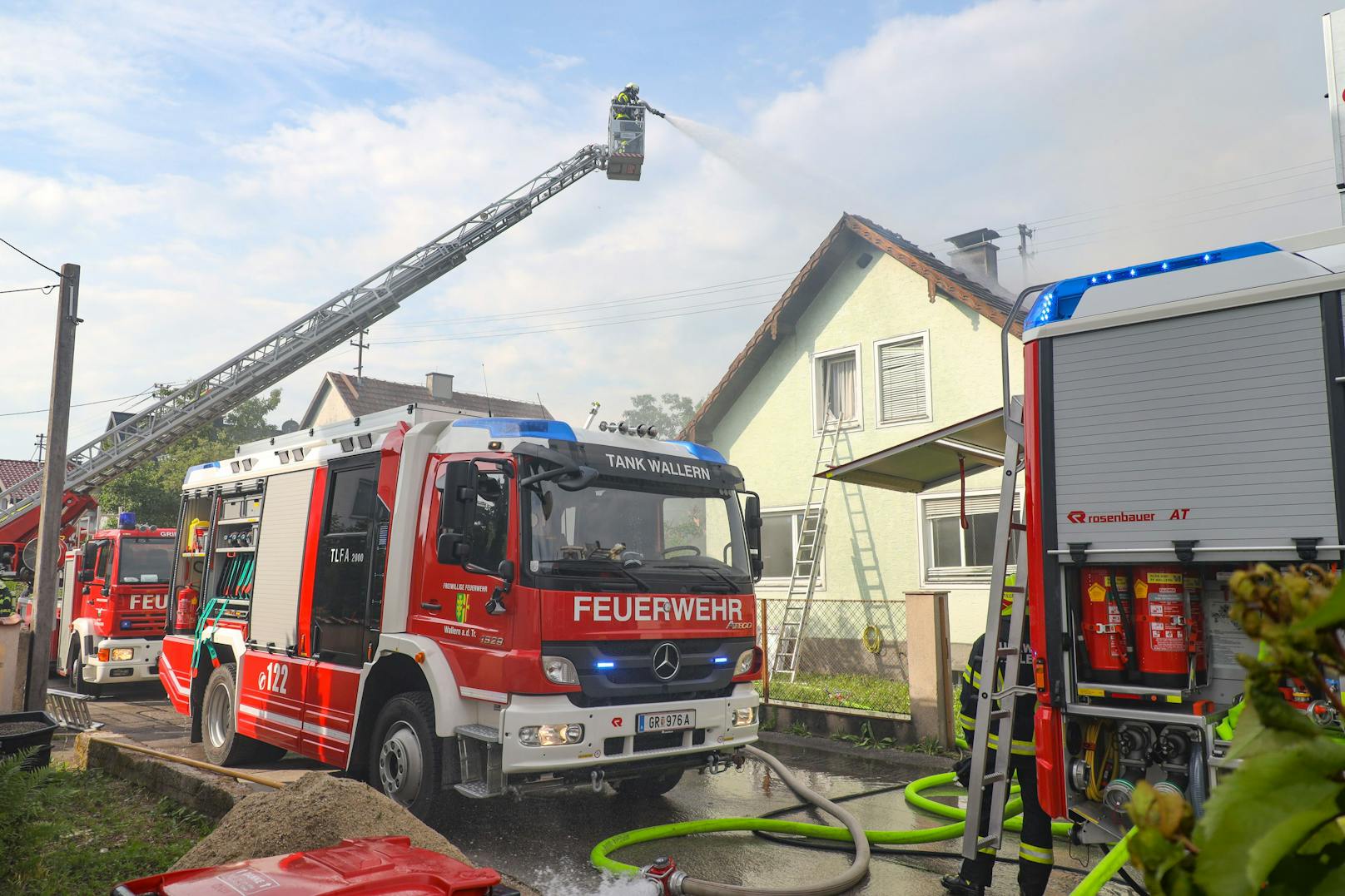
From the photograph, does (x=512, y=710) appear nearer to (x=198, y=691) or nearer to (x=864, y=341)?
(x=198, y=691)

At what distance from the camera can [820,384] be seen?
15.7 m

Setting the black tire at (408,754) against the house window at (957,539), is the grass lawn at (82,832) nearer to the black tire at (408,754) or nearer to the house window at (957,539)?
the black tire at (408,754)

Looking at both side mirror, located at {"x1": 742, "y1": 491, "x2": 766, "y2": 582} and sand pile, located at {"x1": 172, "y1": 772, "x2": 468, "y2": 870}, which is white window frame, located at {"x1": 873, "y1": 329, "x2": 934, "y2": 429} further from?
sand pile, located at {"x1": 172, "y1": 772, "x2": 468, "y2": 870}

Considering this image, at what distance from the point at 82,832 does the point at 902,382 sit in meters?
11.6

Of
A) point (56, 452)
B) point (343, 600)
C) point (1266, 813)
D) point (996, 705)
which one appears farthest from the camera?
point (56, 452)

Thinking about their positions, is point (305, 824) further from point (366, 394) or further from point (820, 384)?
point (366, 394)

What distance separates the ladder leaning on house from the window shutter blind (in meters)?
0.88

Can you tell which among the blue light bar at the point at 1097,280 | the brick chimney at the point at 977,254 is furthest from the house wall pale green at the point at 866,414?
the blue light bar at the point at 1097,280

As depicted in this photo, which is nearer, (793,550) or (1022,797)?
(1022,797)

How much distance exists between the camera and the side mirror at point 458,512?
638 cm

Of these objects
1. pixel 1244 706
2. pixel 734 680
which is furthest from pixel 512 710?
pixel 1244 706

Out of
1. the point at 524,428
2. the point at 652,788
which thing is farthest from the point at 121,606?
the point at 524,428

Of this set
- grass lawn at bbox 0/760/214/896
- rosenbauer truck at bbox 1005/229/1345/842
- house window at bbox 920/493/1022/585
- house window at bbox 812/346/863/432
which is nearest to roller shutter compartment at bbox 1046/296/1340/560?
rosenbauer truck at bbox 1005/229/1345/842

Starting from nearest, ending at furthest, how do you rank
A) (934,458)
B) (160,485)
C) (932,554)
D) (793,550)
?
(934,458) < (932,554) < (793,550) < (160,485)
